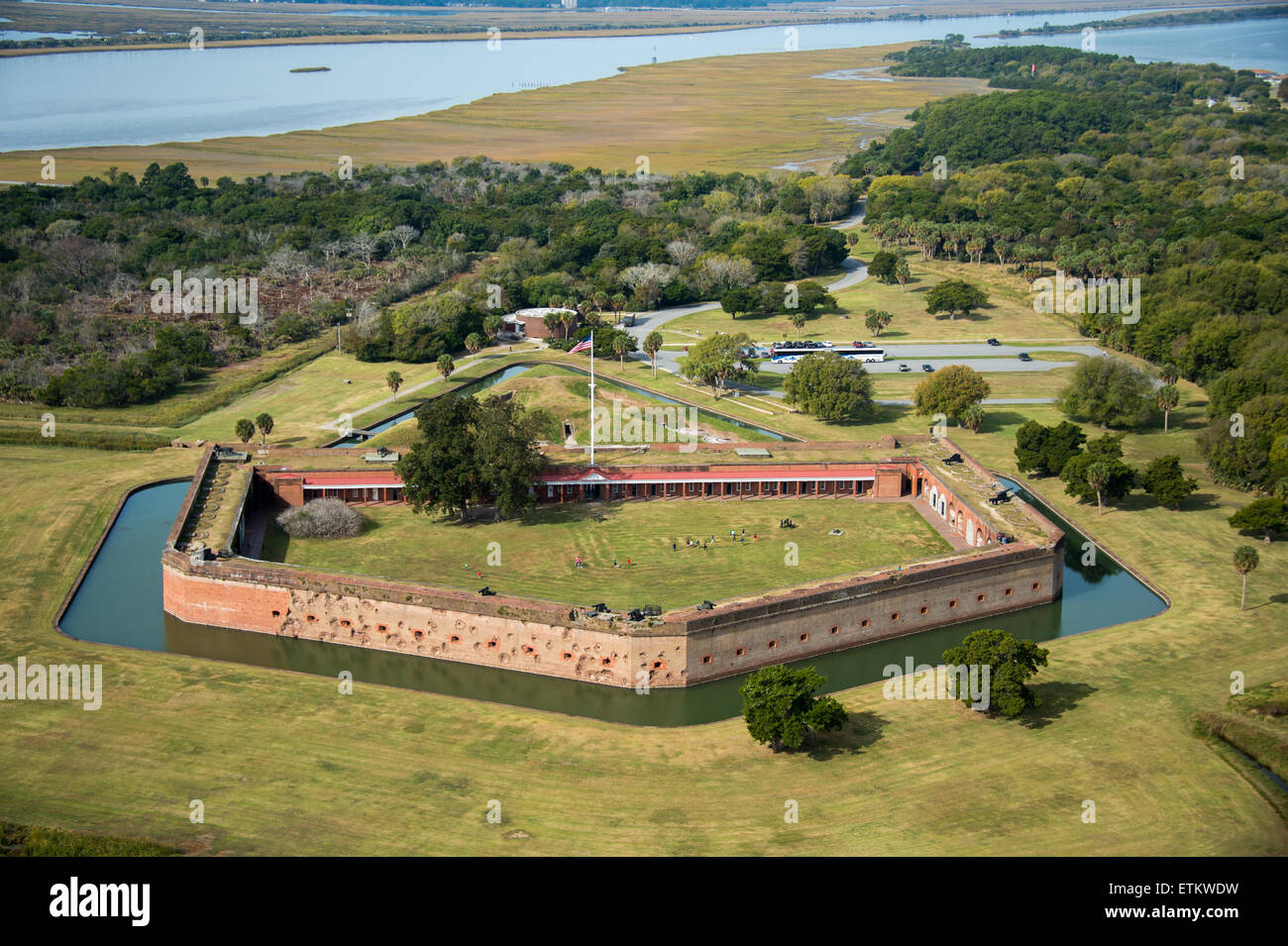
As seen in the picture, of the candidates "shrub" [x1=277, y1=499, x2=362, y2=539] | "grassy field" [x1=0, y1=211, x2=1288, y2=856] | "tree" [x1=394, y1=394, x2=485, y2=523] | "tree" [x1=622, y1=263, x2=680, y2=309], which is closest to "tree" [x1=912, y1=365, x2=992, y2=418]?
"grassy field" [x1=0, y1=211, x2=1288, y2=856]

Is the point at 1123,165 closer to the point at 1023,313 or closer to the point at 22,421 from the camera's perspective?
the point at 1023,313

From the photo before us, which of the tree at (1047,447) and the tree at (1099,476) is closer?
the tree at (1099,476)

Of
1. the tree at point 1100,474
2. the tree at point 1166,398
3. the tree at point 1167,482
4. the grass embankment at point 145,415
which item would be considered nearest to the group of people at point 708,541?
the tree at point 1100,474

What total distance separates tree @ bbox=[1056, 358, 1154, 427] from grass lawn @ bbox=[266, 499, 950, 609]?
22.4m

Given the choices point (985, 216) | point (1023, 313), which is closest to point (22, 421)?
point (1023, 313)

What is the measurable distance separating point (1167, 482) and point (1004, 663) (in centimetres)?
2694

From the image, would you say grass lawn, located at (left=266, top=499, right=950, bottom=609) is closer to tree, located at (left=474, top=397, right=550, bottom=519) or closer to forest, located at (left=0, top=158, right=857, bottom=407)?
tree, located at (left=474, top=397, right=550, bottom=519)

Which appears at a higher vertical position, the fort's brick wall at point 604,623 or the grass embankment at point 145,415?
the grass embankment at point 145,415

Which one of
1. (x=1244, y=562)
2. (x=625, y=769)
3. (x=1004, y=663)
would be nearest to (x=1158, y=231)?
(x=1244, y=562)

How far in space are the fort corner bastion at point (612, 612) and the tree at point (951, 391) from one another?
15819mm

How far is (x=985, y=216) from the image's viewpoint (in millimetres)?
155625

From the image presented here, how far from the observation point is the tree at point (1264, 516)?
6794 centimetres

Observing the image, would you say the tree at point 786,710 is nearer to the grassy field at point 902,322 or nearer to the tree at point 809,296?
the grassy field at point 902,322

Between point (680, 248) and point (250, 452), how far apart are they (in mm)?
71306
